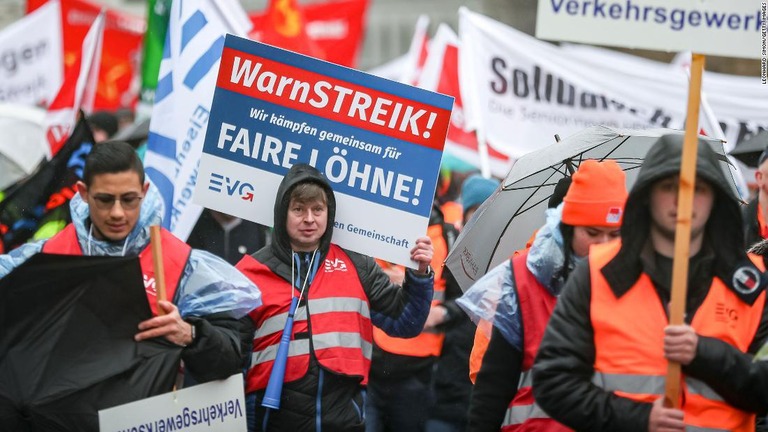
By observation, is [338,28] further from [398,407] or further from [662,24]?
[662,24]

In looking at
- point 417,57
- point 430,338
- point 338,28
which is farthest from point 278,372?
point 338,28

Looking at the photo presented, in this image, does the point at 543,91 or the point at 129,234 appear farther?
the point at 543,91

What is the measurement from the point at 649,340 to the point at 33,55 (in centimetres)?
943

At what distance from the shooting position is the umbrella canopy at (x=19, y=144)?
9.84 meters

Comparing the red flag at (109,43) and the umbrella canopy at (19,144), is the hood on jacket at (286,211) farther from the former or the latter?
the red flag at (109,43)

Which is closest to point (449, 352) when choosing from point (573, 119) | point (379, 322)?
point (379, 322)

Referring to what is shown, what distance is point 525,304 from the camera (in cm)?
493

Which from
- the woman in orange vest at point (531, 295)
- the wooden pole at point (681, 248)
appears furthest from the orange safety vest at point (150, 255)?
the wooden pole at point (681, 248)

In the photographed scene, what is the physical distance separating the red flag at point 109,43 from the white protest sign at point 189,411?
916 centimetres

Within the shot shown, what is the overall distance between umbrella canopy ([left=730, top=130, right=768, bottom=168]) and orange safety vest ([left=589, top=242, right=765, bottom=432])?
177 inches

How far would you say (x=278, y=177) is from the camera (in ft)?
20.0

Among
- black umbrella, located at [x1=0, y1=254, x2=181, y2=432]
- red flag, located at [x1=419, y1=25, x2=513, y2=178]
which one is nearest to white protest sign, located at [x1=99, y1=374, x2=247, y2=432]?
black umbrella, located at [x1=0, y1=254, x2=181, y2=432]

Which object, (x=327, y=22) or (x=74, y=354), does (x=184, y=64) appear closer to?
(x=74, y=354)

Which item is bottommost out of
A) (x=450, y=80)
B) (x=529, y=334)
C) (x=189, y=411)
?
(x=189, y=411)
